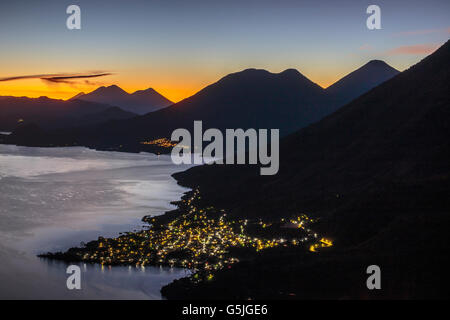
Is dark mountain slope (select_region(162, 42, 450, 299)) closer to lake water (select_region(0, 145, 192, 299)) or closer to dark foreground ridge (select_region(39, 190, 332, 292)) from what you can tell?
dark foreground ridge (select_region(39, 190, 332, 292))

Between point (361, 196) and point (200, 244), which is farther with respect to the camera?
point (361, 196)

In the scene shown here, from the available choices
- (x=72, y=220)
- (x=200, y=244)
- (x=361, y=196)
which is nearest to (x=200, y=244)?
(x=200, y=244)

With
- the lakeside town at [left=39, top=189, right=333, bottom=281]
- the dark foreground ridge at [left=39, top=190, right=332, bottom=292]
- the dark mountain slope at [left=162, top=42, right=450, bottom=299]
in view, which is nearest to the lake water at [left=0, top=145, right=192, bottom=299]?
the dark foreground ridge at [left=39, top=190, right=332, bottom=292]

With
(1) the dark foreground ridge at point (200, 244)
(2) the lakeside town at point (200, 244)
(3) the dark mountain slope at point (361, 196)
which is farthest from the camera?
(2) the lakeside town at point (200, 244)

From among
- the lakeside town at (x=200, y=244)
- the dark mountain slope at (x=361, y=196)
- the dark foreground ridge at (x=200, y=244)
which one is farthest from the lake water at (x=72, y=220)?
the dark mountain slope at (x=361, y=196)

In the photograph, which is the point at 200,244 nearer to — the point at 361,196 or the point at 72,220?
the point at 361,196

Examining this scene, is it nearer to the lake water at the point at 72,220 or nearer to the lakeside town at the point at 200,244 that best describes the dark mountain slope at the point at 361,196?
the lakeside town at the point at 200,244

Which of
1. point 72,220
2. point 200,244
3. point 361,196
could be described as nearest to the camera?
point 200,244

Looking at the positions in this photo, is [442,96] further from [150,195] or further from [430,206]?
[150,195]
